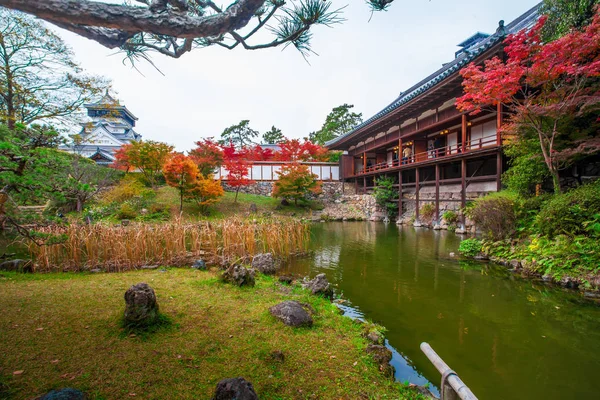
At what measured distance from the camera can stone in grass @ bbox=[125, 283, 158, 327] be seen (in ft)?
8.46

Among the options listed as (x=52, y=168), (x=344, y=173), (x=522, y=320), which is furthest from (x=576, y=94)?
(x=344, y=173)

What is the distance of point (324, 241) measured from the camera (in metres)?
9.39

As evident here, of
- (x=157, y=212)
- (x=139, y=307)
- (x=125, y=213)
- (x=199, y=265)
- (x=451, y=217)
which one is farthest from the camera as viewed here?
(x=157, y=212)

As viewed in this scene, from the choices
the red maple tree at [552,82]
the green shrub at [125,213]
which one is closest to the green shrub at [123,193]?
the green shrub at [125,213]

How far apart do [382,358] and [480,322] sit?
1.81 metres

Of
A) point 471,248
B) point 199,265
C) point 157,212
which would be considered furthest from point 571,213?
point 157,212

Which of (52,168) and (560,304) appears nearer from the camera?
(52,168)

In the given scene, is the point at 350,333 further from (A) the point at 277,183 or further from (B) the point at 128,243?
(A) the point at 277,183

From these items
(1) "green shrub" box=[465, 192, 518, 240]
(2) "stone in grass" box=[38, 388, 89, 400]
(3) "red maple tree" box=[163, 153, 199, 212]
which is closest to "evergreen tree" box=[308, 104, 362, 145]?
(3) "red maple tree" box=[163, 153, 199, 212]

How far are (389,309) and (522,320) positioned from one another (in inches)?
62.4

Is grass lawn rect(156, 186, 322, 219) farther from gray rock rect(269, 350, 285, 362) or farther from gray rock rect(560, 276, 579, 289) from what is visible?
gray rock rect(560, 276, 579, 289)

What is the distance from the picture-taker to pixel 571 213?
16.8 ft

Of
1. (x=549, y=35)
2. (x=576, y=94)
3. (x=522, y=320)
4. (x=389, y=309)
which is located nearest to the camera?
(x=522, y=320)

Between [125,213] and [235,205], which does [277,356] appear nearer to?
[125,213]
